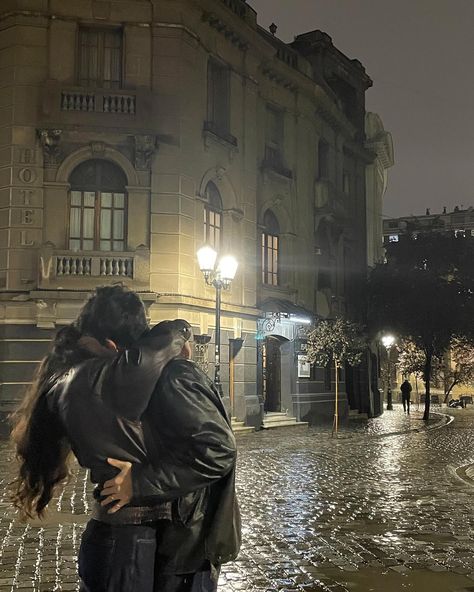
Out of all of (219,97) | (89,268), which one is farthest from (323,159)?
(89,268)

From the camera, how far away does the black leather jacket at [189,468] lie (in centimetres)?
251

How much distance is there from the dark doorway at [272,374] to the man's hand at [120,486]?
849 inches

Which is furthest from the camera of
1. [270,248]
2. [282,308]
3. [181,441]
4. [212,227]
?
[270,248]

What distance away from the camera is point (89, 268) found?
17.8m

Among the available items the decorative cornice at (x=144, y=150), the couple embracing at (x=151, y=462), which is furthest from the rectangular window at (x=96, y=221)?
the couple embracing at (x=151, y=462)

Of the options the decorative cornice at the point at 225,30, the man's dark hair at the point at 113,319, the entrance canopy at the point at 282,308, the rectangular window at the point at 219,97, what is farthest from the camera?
the entrance canopy at the point at 282,308

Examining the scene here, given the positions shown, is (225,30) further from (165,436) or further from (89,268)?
(165,436)

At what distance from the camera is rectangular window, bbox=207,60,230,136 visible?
68.4 feet

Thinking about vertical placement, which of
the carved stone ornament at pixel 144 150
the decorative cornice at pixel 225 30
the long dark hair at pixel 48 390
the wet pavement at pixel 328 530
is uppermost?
the decorative cornice at pixel 225 30

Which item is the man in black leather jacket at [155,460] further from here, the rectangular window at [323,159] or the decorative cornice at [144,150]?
the rectangular window at [323,159]

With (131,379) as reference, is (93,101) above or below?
above

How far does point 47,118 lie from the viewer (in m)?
18.0

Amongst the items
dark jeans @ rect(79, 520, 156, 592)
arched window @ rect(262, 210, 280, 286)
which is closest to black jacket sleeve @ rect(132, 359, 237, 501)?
dark jeans @ rect(79, 520, 156, 592)

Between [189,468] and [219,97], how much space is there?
1988 centimetres
